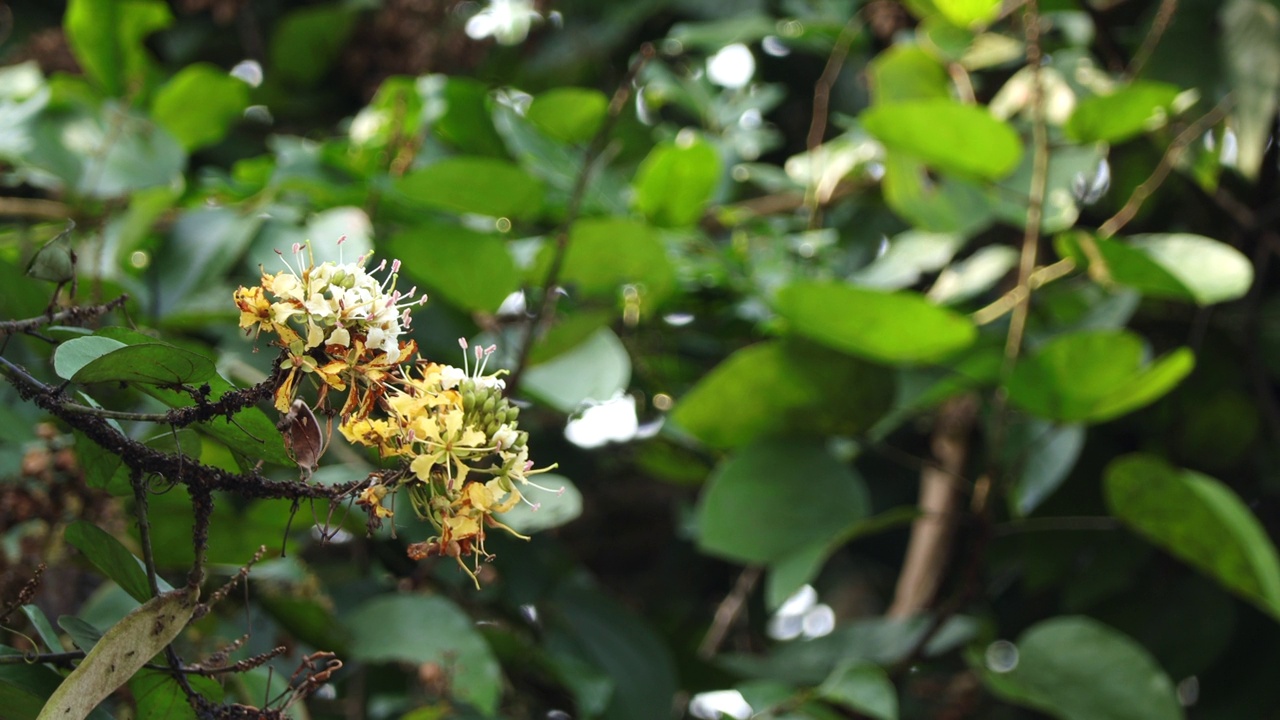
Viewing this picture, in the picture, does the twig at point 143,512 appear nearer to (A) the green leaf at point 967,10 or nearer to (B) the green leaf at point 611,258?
(B) the green leaf at point 611,258

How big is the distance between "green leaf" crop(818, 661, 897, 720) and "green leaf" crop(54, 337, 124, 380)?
0.55 metres

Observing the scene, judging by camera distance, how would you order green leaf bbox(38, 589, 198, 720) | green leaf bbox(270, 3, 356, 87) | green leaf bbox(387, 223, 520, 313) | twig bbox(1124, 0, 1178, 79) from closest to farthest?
green leaf bbox(38, 589, 198, 720)
green leaf bbox(387, 223, 520, 313)
twig bbox(1124, 0, 1178, 79)
green leaf bbox(270, 3, 356, 87)

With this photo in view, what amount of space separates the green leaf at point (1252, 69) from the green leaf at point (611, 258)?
1.74ft

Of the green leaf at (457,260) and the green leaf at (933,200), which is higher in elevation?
the green leaf at (457,260)

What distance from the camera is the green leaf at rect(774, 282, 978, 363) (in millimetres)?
839

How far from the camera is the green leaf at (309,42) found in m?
1.44

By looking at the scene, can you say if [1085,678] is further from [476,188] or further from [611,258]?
[476,188]

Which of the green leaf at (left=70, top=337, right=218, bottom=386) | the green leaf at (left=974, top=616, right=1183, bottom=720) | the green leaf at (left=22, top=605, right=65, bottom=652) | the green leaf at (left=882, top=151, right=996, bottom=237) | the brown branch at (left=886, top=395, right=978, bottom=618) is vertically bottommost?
the brown branch at (left=886, top=395, right=978, bottom=618)

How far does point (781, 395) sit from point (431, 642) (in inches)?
12.8

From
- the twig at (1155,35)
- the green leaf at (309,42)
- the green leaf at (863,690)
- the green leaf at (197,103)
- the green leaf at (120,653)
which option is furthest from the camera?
the green leaf at (309,42)

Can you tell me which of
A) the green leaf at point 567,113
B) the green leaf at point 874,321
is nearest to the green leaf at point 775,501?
the green leaf at point 874,321

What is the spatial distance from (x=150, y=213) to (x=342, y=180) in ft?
0.62

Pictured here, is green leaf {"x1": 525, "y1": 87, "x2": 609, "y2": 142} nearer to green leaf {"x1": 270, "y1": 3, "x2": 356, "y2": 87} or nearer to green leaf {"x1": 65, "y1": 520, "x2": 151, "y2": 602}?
green leaf {"x1": 270, "y1": 3, "x2": 356, "y2": 87}

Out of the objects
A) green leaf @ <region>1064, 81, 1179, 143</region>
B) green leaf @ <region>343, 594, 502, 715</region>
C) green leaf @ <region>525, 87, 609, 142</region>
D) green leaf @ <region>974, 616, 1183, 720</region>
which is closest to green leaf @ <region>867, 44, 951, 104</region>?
green leaf @ <region>1064, 81, 1179, 143</region>
